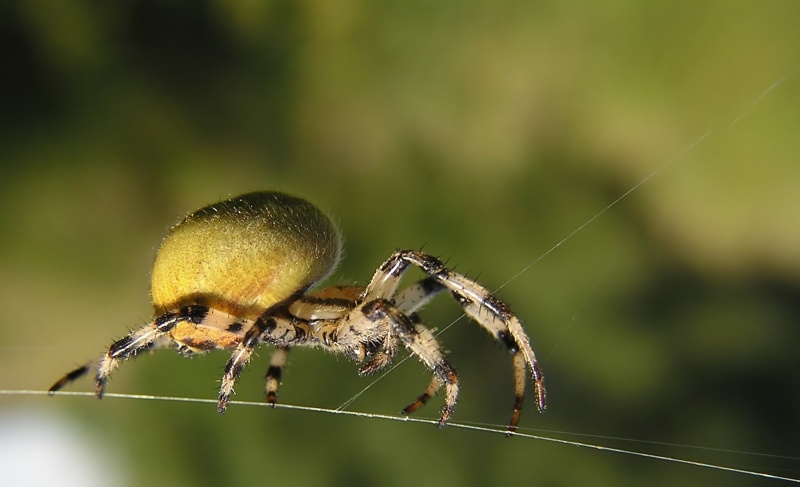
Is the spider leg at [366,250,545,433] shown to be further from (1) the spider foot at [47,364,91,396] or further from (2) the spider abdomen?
(1) the spider foot at [47,364,91,396]

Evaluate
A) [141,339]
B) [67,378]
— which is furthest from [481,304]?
[67,378]

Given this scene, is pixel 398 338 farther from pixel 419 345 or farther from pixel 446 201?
pixel 446 201

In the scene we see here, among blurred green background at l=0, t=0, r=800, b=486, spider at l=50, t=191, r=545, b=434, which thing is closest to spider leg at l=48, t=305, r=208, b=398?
spider at l=50, t=191, r=545, b=434

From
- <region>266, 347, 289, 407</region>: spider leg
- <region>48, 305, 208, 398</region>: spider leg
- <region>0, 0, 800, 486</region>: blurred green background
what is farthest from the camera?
<region>0, 0, 800, 486</region>: blurred green background

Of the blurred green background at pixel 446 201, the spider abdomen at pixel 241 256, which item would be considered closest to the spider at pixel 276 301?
the spider abdomen at pixel 241 256

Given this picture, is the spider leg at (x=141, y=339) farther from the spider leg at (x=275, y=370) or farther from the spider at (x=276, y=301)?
the spider leg at (x=275, y=370)

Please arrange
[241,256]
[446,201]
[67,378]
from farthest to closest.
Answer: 1. [446,201]
2. [67,378]
3. [241,256]

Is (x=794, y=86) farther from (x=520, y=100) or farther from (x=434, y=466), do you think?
(x=434, y=466)
